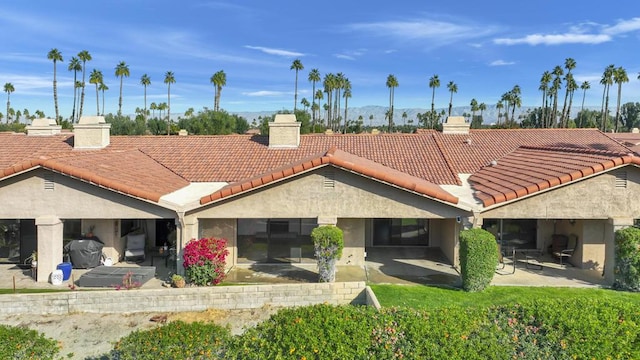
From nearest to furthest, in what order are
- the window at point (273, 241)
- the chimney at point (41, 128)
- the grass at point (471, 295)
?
1. the grass at point (471, 295)
2. the window at point (273, 241)
3. the chimney at point (41, 128)

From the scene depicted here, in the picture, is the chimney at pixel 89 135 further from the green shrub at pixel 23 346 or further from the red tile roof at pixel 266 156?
the green shrub at pixel 23 346

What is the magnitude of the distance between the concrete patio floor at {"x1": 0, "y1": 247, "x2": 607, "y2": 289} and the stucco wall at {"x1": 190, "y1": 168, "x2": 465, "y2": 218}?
8.05 feet

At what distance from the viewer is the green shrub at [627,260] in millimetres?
15430

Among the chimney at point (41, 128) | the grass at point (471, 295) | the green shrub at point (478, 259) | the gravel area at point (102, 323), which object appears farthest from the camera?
the chimney at point (41, 128)

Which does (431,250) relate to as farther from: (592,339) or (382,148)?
(592,339)

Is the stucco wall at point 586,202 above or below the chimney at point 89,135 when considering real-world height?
below

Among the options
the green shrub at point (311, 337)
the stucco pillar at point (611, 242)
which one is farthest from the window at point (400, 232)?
the green shrub at point (311, 337)

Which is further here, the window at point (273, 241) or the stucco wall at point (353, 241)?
the window at point (273, 241)

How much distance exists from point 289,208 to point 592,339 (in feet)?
36.0

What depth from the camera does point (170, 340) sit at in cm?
930

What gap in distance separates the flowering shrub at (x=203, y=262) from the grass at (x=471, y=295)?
5.69m

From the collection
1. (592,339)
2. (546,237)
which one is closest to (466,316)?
(592,339)

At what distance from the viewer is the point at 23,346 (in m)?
9.55

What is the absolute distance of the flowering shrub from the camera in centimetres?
1591
